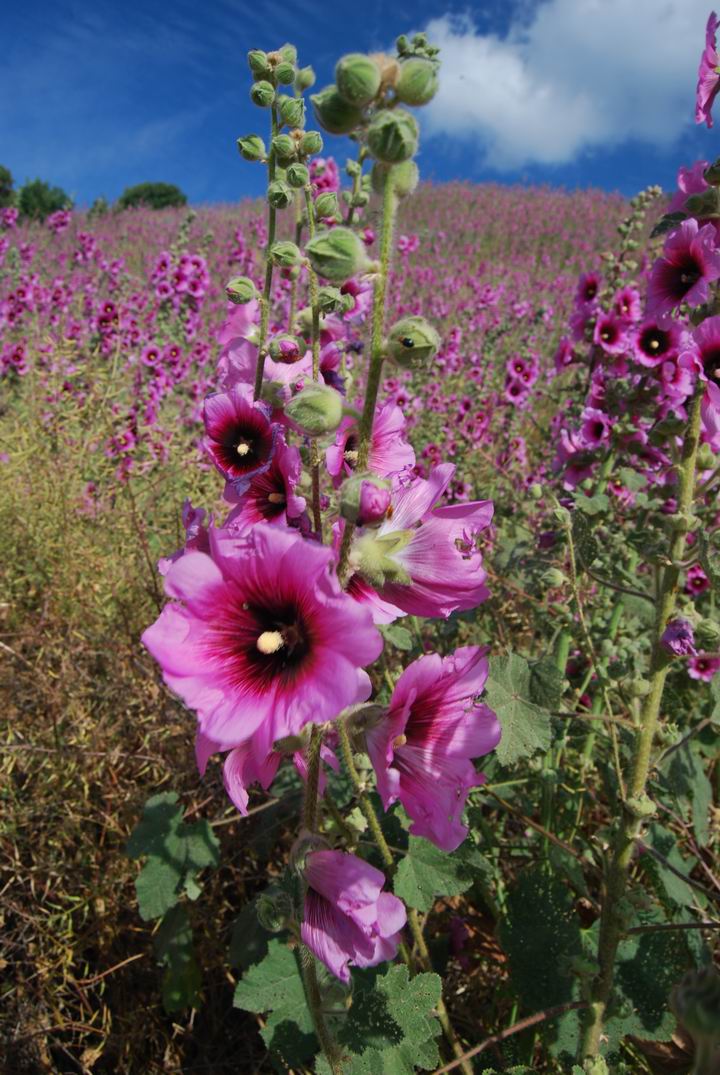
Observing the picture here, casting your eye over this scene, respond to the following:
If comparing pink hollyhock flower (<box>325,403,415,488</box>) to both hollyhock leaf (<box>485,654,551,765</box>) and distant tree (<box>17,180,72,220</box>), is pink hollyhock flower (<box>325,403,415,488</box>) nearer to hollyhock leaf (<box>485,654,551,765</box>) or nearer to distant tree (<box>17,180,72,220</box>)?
hollyhock leaf (<box>485,654,551,765</box>)

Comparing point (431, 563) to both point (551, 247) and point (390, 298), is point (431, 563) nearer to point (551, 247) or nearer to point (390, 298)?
point (390, 298)

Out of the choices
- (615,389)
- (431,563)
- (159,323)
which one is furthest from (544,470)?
(159,323)

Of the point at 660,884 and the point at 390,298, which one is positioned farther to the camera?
the point at 390,298

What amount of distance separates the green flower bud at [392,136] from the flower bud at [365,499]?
35cm

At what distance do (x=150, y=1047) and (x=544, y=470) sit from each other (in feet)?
10.8

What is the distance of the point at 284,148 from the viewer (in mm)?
1362

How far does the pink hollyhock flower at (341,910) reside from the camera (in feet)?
2.97

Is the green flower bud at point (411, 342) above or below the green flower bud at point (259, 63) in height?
below

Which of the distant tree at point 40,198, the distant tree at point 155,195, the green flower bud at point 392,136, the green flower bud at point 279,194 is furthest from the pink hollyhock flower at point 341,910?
the distant tree at point 155,195

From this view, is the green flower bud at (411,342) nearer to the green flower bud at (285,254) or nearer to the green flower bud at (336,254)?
the green flower bud at (336,254)

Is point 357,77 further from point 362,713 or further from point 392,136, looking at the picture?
point 362,713

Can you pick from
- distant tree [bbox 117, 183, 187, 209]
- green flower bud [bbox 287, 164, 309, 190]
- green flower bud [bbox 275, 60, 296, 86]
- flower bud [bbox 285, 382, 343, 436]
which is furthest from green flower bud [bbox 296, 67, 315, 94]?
distant tree [bbox 117, 183, 187, 209]

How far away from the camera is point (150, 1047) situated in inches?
72.7

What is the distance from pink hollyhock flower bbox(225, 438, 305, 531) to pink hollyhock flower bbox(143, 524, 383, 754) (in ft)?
0.71
